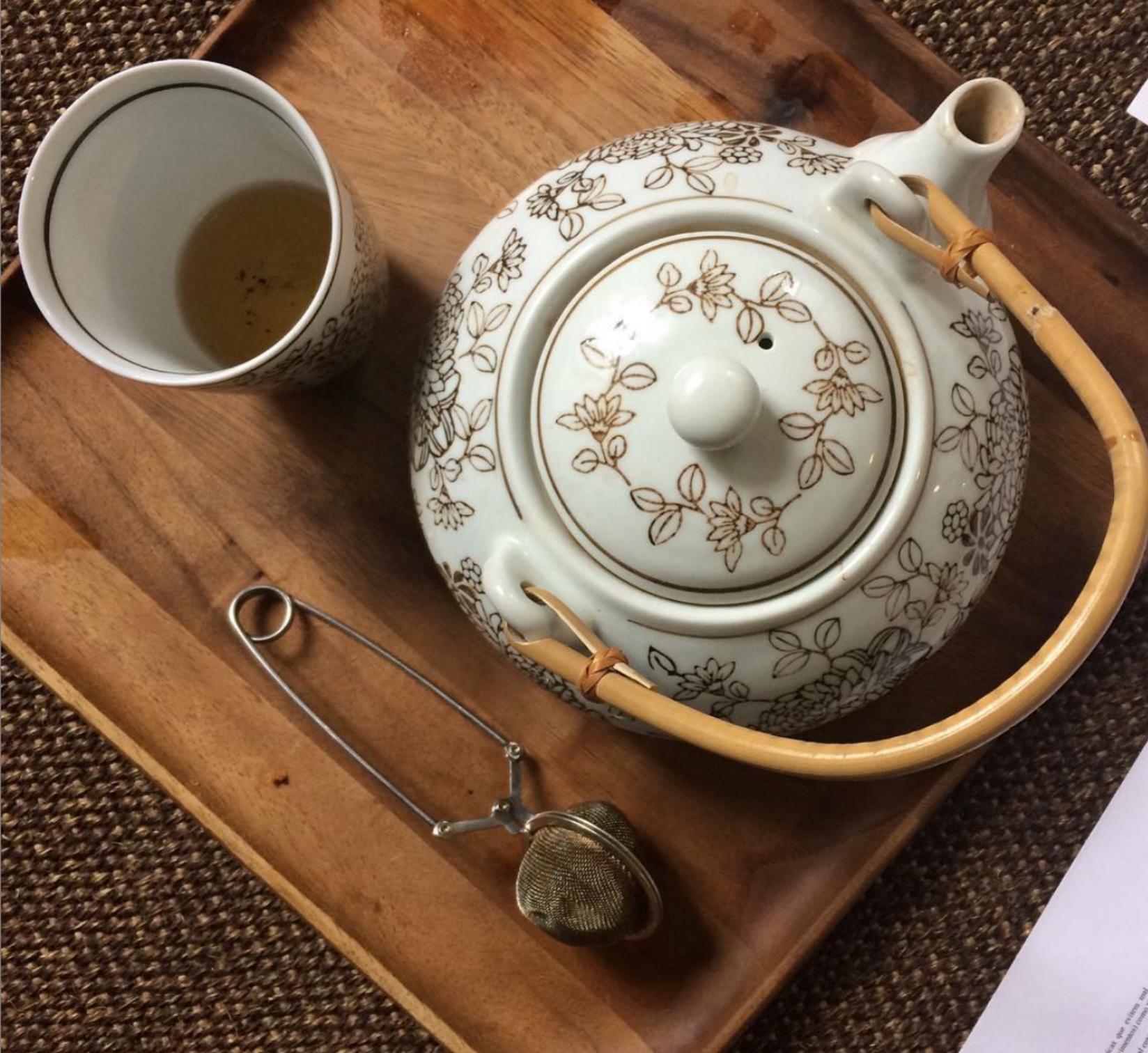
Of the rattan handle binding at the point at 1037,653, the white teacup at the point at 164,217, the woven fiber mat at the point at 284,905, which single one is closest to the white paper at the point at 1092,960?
the woven fiber mat at the point at 284,905

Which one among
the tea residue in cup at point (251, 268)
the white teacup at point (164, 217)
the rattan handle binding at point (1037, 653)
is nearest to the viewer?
the rattan handle binding at point (1037, 653)

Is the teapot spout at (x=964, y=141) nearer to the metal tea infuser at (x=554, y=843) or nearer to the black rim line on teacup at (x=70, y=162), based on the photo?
the black rim line on teacup at (x=70, y=162)

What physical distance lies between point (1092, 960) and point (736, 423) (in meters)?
0.52

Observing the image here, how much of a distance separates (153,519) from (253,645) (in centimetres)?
10

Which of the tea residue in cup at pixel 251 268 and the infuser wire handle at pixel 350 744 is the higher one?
the tea residue in cup at pixel 251 268

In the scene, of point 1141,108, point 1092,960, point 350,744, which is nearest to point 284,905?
point 350,744

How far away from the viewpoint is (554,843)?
56cm

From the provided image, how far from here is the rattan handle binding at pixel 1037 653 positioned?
1.01ft

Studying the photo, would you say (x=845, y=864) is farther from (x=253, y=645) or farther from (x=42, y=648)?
(x=42, y=648)

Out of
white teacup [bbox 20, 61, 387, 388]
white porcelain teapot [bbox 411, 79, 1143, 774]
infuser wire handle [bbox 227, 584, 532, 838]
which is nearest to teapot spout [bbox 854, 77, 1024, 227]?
white porcelain teapot [bbox 411, 79, 1143, 774]

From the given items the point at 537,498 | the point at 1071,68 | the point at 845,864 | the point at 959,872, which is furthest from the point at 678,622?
the point at 1071,68

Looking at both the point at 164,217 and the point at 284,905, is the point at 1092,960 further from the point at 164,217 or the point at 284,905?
the point at 164,217

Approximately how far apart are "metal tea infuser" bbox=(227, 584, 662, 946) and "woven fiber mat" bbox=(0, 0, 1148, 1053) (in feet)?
0.59

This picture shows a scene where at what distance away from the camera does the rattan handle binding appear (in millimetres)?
309
